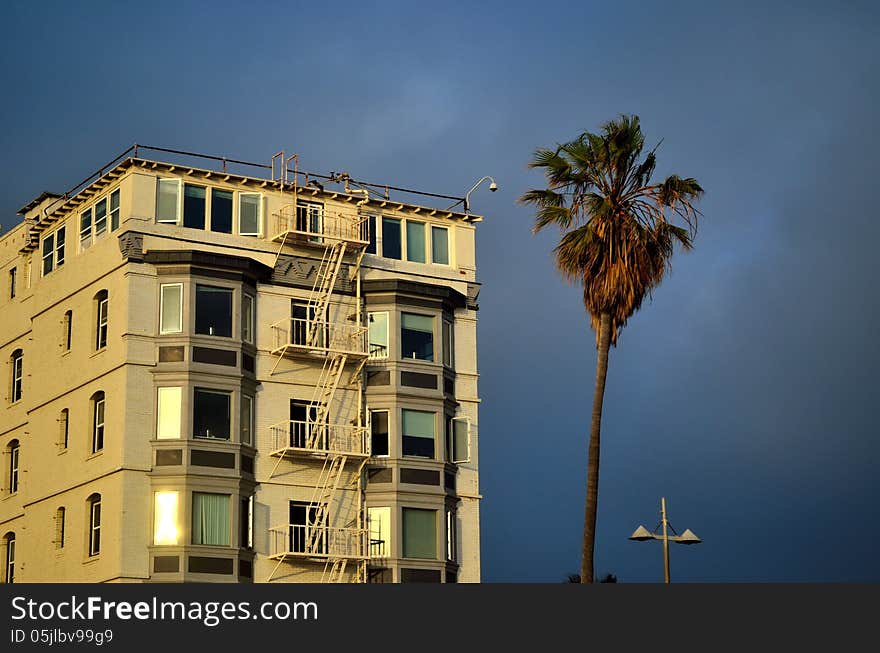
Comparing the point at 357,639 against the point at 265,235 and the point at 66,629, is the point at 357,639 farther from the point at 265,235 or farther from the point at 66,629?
the point at 265,235

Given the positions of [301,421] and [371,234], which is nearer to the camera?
[301,421]

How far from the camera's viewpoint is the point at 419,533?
57688 millimetres

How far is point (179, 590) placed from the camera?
3091 cm

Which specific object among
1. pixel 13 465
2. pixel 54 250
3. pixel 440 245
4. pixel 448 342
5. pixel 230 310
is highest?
pixel 440 245

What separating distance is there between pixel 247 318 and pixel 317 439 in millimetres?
4926

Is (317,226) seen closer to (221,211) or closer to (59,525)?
(221,211)

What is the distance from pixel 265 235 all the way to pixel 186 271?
3.93 meters

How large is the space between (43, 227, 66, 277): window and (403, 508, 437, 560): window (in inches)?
639

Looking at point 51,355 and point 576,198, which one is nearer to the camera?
point 576,198

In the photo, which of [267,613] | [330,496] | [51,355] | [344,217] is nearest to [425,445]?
[330,496]

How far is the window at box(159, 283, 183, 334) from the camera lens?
182 feet

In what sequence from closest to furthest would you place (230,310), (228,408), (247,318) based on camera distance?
(228,408) → (230,310) → (247,318)

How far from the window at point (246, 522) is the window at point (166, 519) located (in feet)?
7.35

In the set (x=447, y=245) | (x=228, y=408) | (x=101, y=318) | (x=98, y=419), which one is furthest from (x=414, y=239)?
(x=98, y=419)
